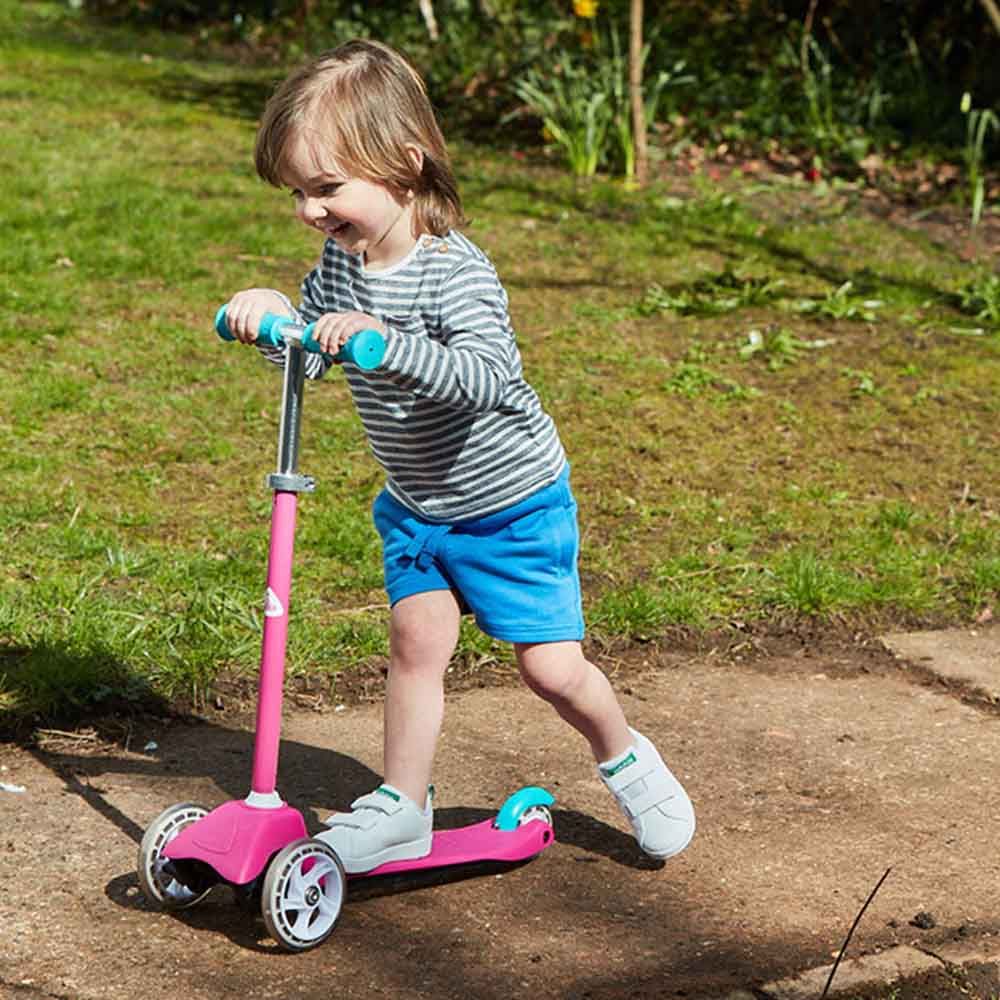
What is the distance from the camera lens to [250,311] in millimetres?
2654

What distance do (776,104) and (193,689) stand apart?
6.62 meters

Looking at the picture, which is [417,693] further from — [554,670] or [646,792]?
[646,792]

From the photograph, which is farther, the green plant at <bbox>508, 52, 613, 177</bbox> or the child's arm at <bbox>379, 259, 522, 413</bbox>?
the green plant at <bbox>508, 52, 613, 177</bbox>

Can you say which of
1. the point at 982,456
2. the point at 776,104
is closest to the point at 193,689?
the point at 982,456

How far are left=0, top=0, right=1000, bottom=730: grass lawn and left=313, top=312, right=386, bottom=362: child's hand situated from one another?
1.34 m

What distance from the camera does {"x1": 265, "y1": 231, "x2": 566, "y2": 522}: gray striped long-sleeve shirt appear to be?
2.71 m

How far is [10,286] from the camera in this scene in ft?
20.8

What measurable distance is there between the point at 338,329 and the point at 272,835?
77 cm

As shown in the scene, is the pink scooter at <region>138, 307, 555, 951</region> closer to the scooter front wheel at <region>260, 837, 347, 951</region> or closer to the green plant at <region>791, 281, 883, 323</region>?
the scooter front wheel at <region>260, 837, 347, 951</region>

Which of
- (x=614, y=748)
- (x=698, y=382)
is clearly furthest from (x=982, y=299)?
(x=614, y=748)

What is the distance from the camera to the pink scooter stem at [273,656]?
8.68 ft

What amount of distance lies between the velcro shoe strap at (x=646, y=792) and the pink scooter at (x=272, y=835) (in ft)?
1.85

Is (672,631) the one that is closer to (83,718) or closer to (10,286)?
(83,718)

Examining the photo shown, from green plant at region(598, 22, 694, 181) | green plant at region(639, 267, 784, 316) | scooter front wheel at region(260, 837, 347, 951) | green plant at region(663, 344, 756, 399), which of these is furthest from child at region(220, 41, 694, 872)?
green plant at region(598, 22, 694, 181)
